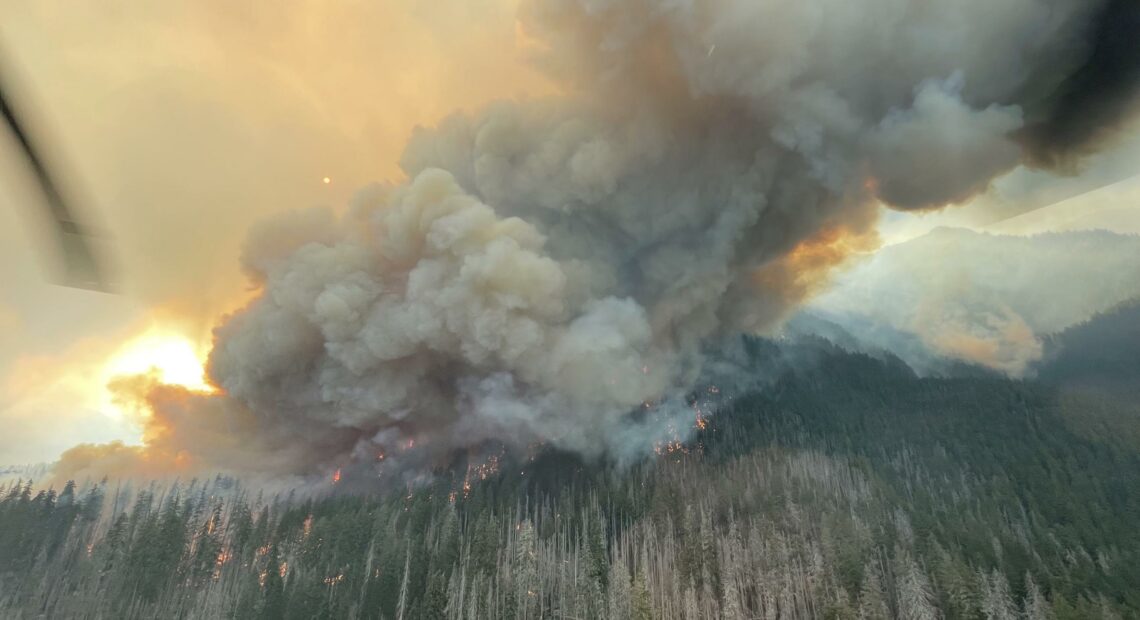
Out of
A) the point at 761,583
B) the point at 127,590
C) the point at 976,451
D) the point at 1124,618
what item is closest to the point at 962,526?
the point at 1124,618

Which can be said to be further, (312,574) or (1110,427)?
(1110,427)

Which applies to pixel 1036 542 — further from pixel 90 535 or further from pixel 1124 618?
pixel 90 535

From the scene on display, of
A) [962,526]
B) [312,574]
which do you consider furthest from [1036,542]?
[312,574]

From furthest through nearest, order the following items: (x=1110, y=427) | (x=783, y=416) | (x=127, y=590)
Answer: (x=783, y=416) < (x=1110, y=427) < (x=127, y=590)

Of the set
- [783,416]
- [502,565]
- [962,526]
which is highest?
[783,416]

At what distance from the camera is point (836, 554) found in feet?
273

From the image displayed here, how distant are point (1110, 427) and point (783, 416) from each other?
266 feet

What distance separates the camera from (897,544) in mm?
87688

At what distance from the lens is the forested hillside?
75.8 m

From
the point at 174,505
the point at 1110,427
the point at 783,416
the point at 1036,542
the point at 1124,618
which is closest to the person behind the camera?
the point at 1124,618

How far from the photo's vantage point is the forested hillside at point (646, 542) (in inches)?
2982

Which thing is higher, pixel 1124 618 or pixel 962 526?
pixel 962 526

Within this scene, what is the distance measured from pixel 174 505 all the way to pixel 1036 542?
162342 mm

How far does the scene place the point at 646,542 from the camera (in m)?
103
